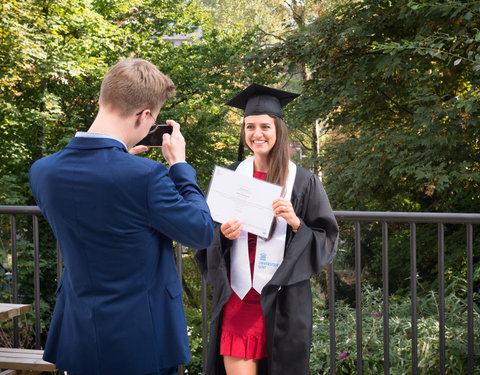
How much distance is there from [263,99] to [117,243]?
4.41 feet

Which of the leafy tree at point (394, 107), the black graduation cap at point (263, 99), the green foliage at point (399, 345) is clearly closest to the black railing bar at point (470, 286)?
the green foliage at point (399, 345)

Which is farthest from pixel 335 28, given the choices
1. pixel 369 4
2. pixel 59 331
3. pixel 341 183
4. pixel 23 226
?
pixel 23 226

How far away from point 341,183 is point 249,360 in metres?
7.75

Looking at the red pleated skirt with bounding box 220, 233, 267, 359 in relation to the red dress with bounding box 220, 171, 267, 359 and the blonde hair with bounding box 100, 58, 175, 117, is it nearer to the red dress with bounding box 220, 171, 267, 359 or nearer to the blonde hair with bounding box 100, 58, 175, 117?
the red dress with bounding box 220, 171, 267, 359

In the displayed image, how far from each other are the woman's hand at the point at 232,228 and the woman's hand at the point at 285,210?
6.8 inches

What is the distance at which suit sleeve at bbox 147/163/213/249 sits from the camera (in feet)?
4.81

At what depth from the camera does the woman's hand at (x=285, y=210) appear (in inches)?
84.7

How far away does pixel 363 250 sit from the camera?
1278 centimetres

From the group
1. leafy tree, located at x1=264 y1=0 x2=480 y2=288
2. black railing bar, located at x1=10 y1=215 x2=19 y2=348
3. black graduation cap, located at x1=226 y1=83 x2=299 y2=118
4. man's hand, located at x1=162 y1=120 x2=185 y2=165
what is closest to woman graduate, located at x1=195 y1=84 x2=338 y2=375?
black graduation cap, located at x1=226 y1=83 x2=299 y2=118

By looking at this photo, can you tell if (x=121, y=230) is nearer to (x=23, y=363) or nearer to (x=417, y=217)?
(x=23, y=363)

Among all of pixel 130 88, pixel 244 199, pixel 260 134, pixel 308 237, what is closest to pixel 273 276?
pixel 308 237

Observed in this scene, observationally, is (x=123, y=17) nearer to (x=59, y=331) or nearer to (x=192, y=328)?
(x=192, y=328)

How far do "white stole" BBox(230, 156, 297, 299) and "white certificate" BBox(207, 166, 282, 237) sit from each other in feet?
0.54

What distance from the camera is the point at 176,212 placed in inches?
58.1
